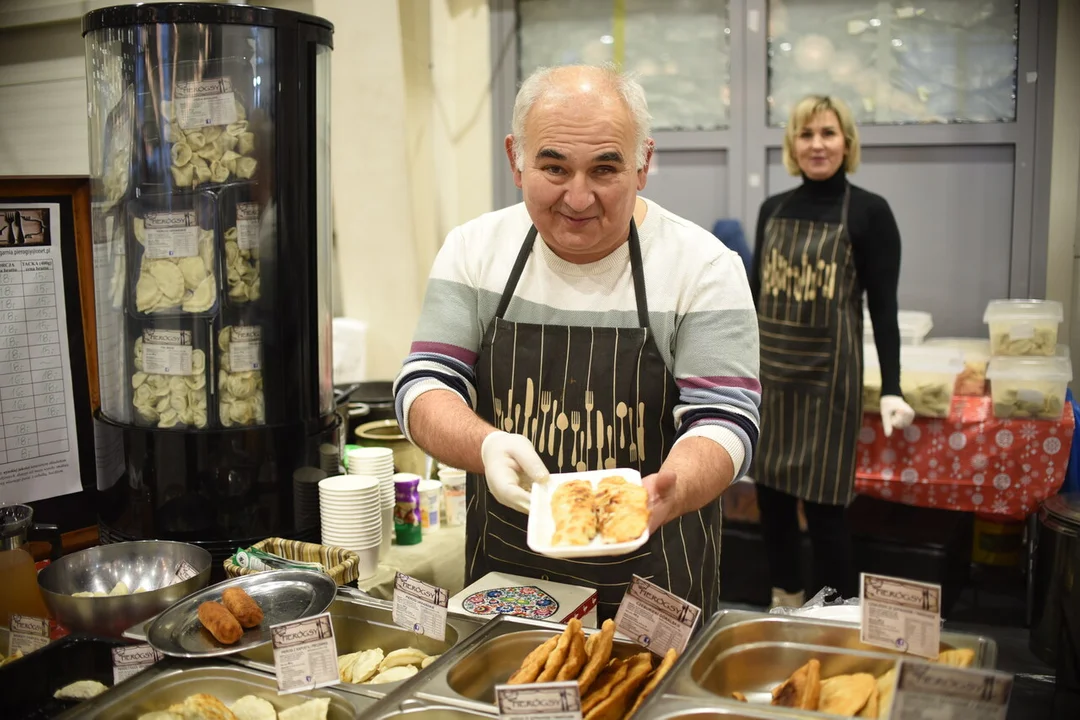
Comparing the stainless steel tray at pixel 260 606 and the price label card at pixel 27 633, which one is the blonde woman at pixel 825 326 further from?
the price label card at pixel 27 633

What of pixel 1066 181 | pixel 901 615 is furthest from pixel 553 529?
pixel 1066 181

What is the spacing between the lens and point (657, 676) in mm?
1394

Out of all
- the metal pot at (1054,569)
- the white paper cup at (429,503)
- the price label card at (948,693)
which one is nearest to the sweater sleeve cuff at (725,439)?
the price label card at (948,693)

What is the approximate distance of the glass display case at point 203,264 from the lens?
1.99 m

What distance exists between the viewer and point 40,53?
3625 millimetres

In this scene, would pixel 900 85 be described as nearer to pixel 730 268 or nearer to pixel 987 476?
pixel 987 476

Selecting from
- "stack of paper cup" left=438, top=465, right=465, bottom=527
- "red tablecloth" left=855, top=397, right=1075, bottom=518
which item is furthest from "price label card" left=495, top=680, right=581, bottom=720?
"red tablecloth" left=855, top=397, right=1075, bottom=518

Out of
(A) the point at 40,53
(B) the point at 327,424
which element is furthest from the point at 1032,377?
(A) the point at 40,53

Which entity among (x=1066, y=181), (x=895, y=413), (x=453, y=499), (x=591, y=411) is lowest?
(x=453, y=499)

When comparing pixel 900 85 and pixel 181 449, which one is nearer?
pixel 181 449

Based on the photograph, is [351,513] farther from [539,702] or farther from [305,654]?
[539,702]

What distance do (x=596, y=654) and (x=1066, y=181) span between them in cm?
381

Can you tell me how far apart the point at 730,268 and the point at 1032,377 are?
2.19 meters

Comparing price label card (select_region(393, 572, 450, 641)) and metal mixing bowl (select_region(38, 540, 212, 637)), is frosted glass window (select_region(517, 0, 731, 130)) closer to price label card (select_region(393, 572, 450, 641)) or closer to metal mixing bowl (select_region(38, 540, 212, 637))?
metal mixing bowl (select_region(38, 540, 212, 637))
